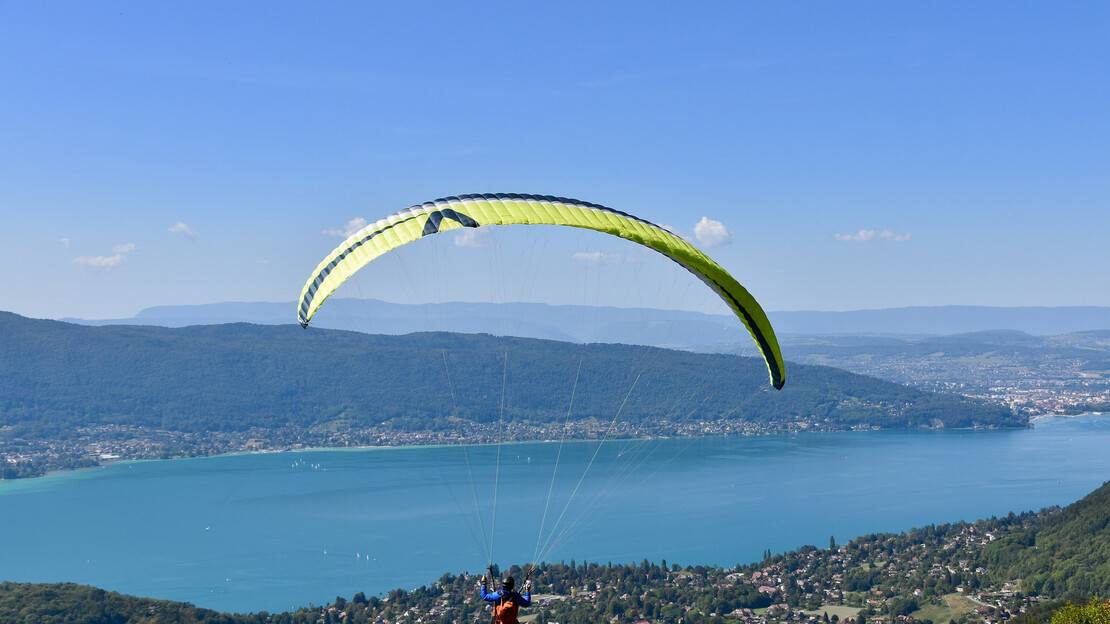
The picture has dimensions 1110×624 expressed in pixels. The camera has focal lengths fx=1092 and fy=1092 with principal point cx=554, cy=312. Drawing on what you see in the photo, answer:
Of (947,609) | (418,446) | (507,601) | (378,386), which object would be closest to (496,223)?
(507,601)

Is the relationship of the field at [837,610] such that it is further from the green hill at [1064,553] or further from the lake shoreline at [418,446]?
the lake shoreline at [418,446]

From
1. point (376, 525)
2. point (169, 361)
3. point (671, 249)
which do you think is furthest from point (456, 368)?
point (671, 249)

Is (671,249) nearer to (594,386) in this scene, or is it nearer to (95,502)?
(95,502)

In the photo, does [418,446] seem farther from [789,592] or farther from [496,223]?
[496,223]

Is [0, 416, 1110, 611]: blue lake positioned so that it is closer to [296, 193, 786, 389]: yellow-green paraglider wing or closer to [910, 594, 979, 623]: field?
[910, 594, 979, 623]: field

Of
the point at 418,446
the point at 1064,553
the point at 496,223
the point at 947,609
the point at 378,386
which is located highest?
the point at 496,223

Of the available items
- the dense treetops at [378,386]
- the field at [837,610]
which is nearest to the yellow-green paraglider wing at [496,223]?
the field at [837,610]

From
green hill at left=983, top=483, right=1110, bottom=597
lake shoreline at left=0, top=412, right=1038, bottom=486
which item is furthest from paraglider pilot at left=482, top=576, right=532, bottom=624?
lake shoreline at left=0, top=412, right=1038, bottom=486
